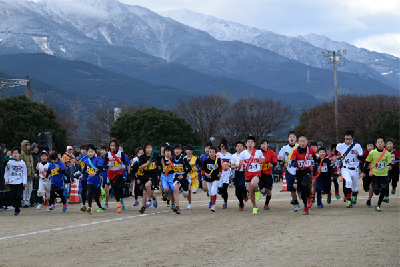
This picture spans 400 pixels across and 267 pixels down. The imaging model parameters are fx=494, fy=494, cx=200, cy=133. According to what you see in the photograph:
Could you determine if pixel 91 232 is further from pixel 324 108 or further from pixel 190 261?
pixel 324 108

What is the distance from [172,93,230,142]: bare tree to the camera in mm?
72062

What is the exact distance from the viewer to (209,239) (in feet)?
27.6

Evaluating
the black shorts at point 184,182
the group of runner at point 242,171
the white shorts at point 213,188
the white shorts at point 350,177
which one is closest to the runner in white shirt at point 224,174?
the group of runner at point 242,171

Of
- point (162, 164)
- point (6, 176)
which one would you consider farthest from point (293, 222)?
point (6, 176)

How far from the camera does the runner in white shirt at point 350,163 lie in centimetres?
1323

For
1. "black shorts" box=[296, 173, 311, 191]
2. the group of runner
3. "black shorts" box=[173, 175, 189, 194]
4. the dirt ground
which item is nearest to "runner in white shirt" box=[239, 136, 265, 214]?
the group of runner

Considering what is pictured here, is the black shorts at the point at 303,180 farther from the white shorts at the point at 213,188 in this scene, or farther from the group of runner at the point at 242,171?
the white shorts at the point at 213,188

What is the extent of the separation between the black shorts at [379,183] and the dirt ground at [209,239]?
549mm

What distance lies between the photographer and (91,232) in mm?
9602

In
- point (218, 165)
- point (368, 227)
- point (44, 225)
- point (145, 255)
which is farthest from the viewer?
point (218, 165)

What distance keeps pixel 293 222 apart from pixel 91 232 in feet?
13.6

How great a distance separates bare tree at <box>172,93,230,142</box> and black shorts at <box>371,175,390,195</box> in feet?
192

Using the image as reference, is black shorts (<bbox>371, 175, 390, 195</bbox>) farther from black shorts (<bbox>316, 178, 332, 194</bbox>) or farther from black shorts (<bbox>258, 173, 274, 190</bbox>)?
black shorts (<bbox>258, 173, 274, 190</bbox>)

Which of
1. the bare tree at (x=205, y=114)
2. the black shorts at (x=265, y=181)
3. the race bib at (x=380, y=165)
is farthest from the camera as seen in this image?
the bare tree at (x=205, y=114)
